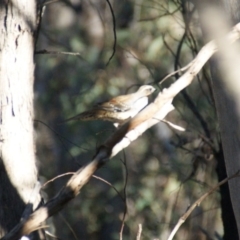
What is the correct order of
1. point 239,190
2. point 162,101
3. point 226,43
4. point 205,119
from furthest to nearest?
point 205,119, point 239,190, point 226,43, point 162,101

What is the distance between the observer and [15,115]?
10.6 ft

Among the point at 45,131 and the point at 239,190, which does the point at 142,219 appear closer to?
the point at 45,131

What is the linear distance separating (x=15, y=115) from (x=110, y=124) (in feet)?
13.6

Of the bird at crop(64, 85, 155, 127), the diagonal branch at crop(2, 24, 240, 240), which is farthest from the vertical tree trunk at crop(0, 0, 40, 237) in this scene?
the bird at crop(64, 85, 155, 127)

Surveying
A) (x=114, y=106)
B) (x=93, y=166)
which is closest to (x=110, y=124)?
(x=114, y=106)

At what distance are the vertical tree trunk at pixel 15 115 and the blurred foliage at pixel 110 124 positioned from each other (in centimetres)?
394

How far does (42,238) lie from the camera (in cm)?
342

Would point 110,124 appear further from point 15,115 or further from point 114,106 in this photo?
point 15,115

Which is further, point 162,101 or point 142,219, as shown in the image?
point 142,219

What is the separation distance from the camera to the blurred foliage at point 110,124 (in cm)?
737

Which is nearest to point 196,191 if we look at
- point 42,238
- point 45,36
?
point 45,36

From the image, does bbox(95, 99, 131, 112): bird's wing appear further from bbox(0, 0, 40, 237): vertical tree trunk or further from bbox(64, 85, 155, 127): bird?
bbox(0, 0, 40, 237): vertical tree trunk

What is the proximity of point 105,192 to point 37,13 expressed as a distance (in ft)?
15.0

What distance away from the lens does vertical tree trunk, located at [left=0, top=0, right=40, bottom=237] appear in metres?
3.21
